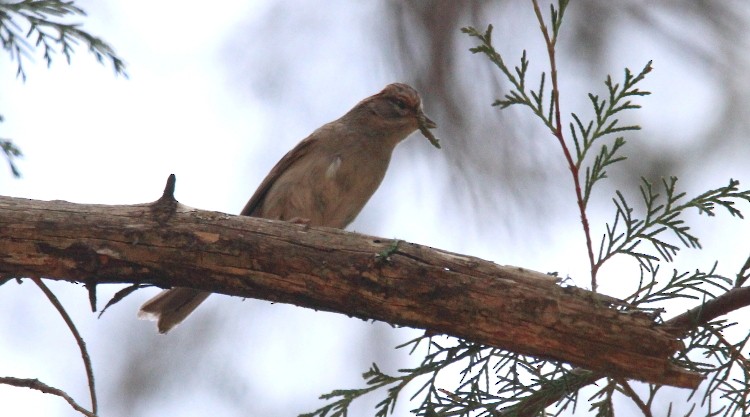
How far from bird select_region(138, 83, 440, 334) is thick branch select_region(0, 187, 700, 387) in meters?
1.60

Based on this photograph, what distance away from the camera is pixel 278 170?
19.2 ft

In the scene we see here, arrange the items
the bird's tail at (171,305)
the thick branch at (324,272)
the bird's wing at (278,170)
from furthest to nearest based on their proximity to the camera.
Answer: the bird's wing at (278,170), the bird's tail at (171,305), the thick branch at (324,272)

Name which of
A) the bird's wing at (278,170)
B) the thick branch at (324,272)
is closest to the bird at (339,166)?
the bird's wing at (278,170)

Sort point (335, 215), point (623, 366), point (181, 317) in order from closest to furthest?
point (623, 366)
point (181, 317)
point (335, 215)

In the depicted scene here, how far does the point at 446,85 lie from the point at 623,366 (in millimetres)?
3723

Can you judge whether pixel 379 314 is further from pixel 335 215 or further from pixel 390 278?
pixel 335 215

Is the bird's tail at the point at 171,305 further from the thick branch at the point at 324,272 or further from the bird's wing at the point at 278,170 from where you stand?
the thick branch at the point at 324,272

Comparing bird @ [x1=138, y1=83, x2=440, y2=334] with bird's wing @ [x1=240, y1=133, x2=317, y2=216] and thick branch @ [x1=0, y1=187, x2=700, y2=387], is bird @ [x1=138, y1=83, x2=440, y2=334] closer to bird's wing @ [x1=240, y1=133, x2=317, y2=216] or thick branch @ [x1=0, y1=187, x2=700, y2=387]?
bird's wing @ [x1=240, y1=133, x2=317, y2=216]

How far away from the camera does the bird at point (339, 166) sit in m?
5.51

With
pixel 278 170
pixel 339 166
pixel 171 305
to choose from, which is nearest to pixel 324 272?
pixel 171 305

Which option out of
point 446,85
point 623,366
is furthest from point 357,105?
point 623,366

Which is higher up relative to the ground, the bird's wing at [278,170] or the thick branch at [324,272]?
the bird's wing at [278,170]

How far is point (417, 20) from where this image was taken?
6496 mm

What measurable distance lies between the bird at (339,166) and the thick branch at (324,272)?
160 cm
